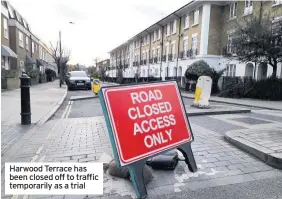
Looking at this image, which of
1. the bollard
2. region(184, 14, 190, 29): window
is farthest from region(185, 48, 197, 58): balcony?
the bollard

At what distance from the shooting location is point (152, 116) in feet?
9.80

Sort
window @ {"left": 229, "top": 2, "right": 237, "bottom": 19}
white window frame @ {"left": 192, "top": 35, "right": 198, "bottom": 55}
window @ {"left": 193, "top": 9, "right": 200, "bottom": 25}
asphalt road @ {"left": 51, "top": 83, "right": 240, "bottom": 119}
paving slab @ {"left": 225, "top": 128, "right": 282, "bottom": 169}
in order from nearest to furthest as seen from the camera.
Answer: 1. paving slab @ {"left": 225, "top": 128, "right": 282, "bottom": 169}
2. asphalt road @ {"left": 51, "top": 83, "right": 240, "bottom": 119}
3. window @ {"left": 229, "top": 2, "right": 237, "bottom": 19}
4. window @ {"left": 193, "top": 9, "right": 200, "bottom": 25}
5. white window frame @ {"left": 192, "top": 35, "right": 198, "bottom": 55}

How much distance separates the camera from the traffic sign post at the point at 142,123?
8.50 feet

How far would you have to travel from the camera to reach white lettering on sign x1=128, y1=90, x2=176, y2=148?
2.83 metres

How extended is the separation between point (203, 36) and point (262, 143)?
20478 millimetres

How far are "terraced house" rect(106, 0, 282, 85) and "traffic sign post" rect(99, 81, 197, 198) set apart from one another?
53.2 ft

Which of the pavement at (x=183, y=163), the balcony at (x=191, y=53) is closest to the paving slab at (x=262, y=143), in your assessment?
the pavement at (x=183, y=163)

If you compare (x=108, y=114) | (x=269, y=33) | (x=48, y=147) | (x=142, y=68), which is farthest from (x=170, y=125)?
(x=142, y=68)

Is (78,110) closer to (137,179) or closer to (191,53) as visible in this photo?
(137,179)

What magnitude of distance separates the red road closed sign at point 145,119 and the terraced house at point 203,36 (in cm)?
1620

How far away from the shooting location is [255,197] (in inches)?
106

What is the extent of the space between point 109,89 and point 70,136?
3.07 metres

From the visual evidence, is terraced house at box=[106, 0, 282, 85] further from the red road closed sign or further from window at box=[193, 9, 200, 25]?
the red road closed sign

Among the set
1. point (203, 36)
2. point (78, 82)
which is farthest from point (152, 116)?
point (203, 36)
